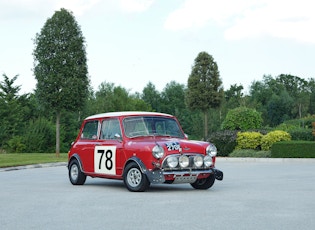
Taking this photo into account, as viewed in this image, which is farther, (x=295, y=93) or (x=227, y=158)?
(x=295, y=93)

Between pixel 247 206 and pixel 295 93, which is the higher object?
pixel 295 93

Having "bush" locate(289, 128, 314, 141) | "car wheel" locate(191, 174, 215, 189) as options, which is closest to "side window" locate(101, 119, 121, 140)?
"car wheel" locate(191, 174, 215, 189)

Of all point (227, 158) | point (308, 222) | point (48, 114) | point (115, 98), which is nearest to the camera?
Answer: point (308, 222)

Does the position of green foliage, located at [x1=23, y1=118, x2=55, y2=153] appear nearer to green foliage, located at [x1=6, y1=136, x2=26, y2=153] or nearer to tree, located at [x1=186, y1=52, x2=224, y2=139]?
green foliage, located at [x1=6, y1=136, x2=26, y2=153]

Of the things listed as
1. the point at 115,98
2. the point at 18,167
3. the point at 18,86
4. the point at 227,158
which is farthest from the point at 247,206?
the point at 115,98

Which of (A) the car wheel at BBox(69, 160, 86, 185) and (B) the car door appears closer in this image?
(B) the car door

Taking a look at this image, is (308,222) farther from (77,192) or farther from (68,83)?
(68,83)

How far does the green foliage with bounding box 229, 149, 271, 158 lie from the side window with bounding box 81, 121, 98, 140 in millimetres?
17258

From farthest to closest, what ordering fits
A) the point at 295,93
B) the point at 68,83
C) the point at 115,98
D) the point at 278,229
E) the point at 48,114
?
the point at 295,93
the point at 115,98
the point at 48,114
the point at 68,83
the point at 278,229

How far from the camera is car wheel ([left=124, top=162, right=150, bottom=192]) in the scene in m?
13.1

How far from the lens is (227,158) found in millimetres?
31391

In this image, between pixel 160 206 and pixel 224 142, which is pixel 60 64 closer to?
pixel 224 142

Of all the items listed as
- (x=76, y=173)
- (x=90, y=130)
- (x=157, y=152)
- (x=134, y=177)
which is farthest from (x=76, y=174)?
(x=157, y=152)

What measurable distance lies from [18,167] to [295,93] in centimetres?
9083
